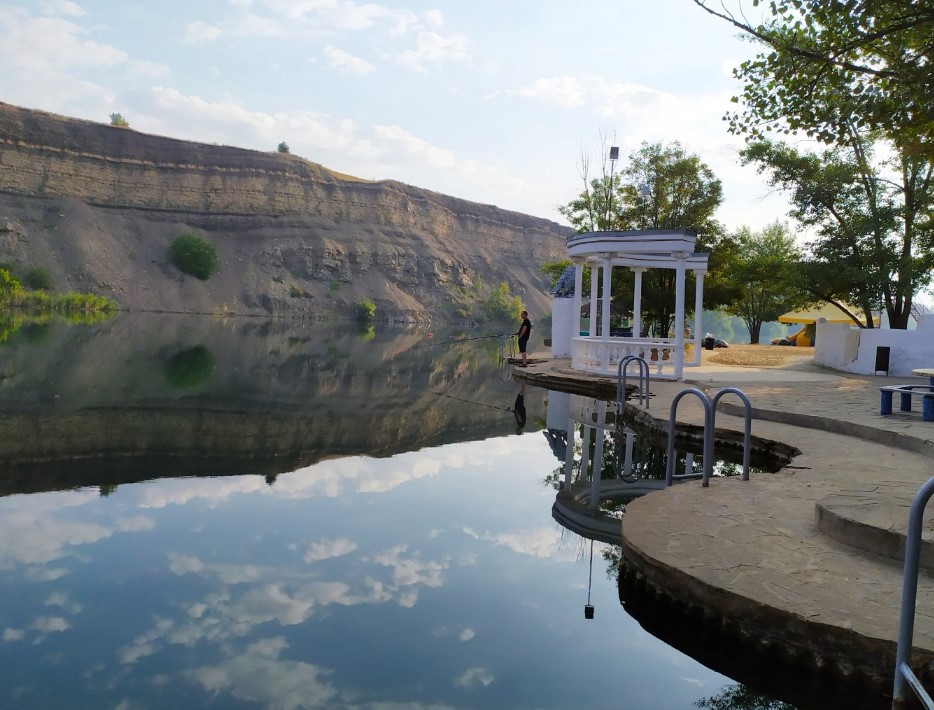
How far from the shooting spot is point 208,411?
1403 centimetres

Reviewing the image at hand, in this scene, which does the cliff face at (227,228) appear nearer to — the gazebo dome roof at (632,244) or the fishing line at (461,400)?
the fishing line at (461,400)

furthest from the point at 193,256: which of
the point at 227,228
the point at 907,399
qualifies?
the point at 907,399

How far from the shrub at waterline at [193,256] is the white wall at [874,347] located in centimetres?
7217

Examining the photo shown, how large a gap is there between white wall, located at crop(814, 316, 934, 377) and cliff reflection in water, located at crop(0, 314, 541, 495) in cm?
1002

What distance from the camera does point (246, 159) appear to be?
3819 inches

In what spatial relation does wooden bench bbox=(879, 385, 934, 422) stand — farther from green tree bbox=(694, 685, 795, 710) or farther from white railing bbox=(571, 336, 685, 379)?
green tree bbox=(694, 685, 795, 710)

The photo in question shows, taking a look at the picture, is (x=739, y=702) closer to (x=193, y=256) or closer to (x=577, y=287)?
(x=577, y=287)

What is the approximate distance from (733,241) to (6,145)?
246 ft

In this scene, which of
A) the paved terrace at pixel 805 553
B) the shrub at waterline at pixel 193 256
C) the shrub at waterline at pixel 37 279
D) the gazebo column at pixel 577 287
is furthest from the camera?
the shrub at waterline at pixel 193 256

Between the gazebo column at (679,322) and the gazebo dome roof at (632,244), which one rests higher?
the gazebo dome roof at (632,244)

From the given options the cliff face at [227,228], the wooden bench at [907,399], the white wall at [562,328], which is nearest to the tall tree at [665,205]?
the white wall at [562,328]

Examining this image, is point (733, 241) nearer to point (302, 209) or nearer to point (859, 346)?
point (859, 346)

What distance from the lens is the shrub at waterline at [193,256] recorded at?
277 feet

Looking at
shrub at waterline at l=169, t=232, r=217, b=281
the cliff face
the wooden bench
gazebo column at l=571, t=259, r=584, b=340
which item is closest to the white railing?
gazebo column at l=571, t=259, r=584, b=340
